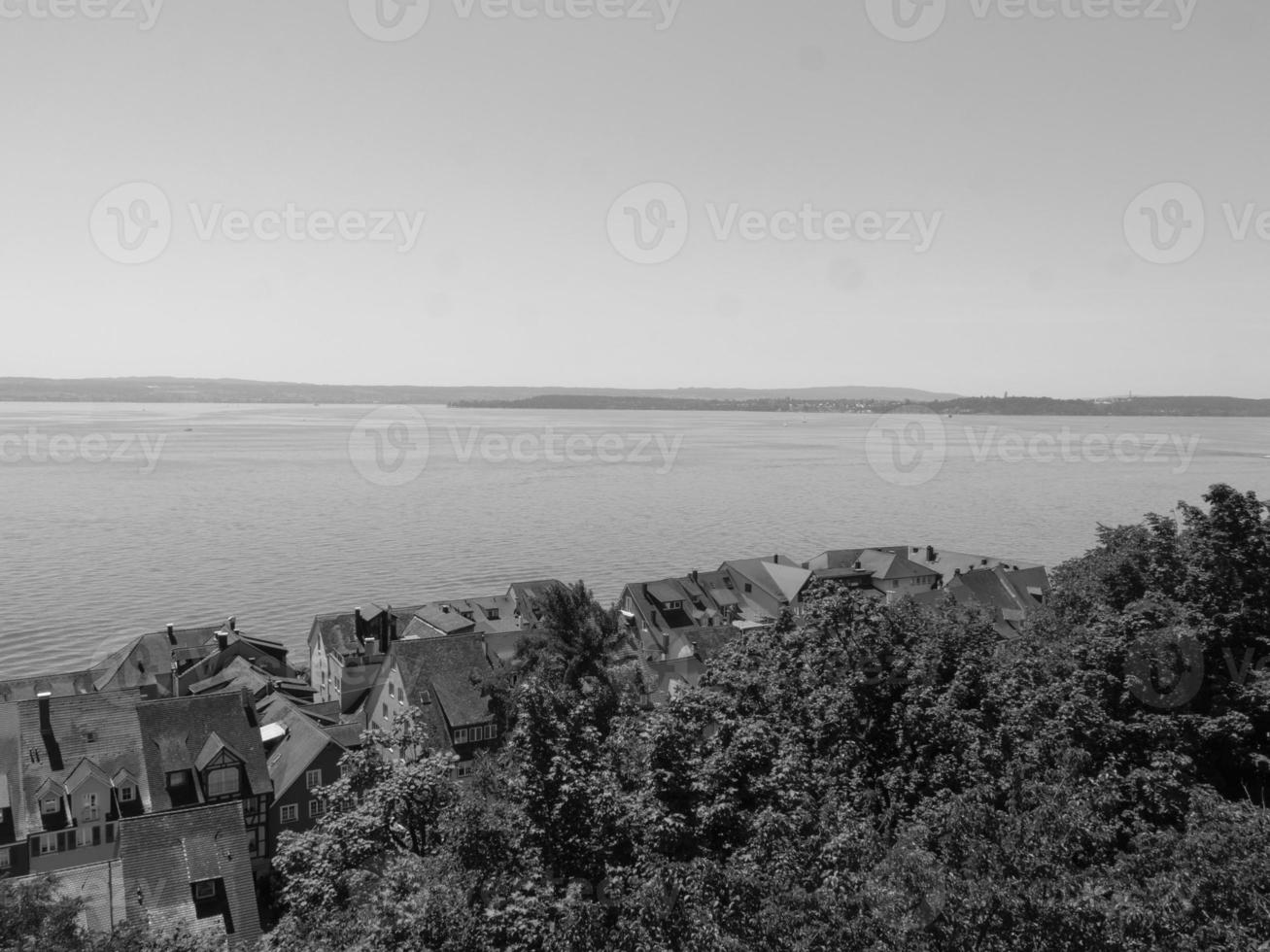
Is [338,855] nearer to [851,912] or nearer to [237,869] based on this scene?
[851,912]

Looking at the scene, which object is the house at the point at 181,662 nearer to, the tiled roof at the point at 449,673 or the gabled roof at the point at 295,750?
the gabled roof at the point at 295,750

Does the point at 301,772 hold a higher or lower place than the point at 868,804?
lower

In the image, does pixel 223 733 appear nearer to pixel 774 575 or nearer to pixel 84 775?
pixel 84 775

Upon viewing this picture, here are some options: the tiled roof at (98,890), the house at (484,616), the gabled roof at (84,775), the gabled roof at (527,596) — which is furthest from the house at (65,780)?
the gabled roof at (527,596)

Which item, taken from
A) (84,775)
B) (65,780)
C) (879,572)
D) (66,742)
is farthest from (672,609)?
(65,780)

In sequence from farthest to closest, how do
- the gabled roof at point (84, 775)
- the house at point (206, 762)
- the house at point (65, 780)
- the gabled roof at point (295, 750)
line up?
the gabled roof at point (295, 750)
the house at point (206, 762)
the gabled roof at point (84, 775)
the house at point (65, 780)

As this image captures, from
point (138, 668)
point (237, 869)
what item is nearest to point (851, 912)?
point (237, 869)
